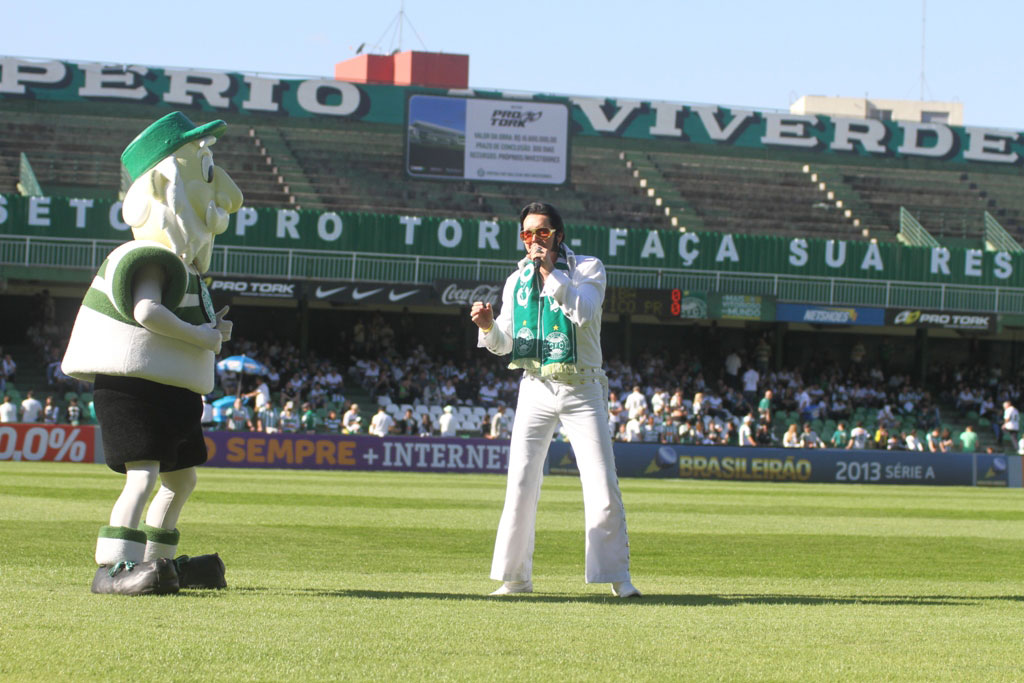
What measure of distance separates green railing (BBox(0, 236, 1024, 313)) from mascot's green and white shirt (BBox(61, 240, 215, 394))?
2923cm

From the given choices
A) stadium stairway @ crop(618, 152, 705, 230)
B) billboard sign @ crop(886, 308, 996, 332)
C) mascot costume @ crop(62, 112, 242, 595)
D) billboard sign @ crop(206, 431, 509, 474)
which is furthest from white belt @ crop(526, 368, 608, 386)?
stadium stairway @ crop(618, 152, 705, 230)

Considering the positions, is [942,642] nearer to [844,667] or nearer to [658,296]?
[844,667]

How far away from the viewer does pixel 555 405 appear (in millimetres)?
7527

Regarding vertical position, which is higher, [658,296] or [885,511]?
[658,296]

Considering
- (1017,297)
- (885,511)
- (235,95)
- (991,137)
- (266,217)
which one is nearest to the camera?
(885,511)

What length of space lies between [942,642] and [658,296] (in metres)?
32.2

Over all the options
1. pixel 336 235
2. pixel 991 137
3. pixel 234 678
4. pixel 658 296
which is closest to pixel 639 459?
pixel 658 296

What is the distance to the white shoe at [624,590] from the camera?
740 cm

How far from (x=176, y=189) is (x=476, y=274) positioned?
3128 centimetres

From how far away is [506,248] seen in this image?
3922 centimetres

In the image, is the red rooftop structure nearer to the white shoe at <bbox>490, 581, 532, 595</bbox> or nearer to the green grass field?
the green grass field

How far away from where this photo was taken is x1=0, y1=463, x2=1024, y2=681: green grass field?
4926mm

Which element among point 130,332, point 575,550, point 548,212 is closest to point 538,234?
point 548,212

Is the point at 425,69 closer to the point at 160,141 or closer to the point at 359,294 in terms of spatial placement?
the point at 359,294
